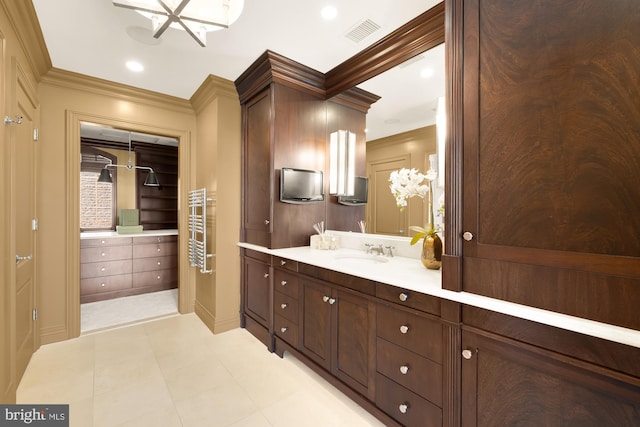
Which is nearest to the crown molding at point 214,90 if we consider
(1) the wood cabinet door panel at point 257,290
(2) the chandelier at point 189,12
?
(2) the chandelier at point 189,12

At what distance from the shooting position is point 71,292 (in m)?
2.77

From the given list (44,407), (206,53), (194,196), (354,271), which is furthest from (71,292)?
(354,271)

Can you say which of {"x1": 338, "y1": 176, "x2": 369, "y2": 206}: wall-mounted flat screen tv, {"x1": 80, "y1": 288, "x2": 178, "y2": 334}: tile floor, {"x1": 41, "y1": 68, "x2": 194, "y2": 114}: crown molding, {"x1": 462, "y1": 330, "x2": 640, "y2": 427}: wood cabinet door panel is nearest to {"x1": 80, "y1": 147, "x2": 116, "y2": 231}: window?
{"x1": 80, "y1": 288, "x2": 178, "y2": 334}: tile floor

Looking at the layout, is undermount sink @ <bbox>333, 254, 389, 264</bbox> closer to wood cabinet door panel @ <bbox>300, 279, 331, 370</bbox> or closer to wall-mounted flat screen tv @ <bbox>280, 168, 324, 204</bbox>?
wood cabinet door panel @ <bbox>300, 279, 331, 370</bbox>

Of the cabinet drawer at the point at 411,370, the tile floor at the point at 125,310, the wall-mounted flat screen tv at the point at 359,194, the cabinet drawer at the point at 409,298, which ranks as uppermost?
the wall-mounted flat screen tv at the point at 359,194

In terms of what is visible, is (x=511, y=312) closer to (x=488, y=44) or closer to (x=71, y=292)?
(x=488, y=44)

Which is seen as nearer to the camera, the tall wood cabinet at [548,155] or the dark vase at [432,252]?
the tall wood cabinet at [548,155]

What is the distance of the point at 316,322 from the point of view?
2.04m

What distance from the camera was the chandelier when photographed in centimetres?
150

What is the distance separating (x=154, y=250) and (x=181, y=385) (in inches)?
112

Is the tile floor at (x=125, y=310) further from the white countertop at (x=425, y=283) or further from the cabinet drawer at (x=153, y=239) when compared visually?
the white countertop at (x=425, y=283)

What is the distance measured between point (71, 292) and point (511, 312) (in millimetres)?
3727

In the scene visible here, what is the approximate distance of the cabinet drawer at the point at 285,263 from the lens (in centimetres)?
224

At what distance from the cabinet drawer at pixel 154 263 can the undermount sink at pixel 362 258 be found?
132 inches
